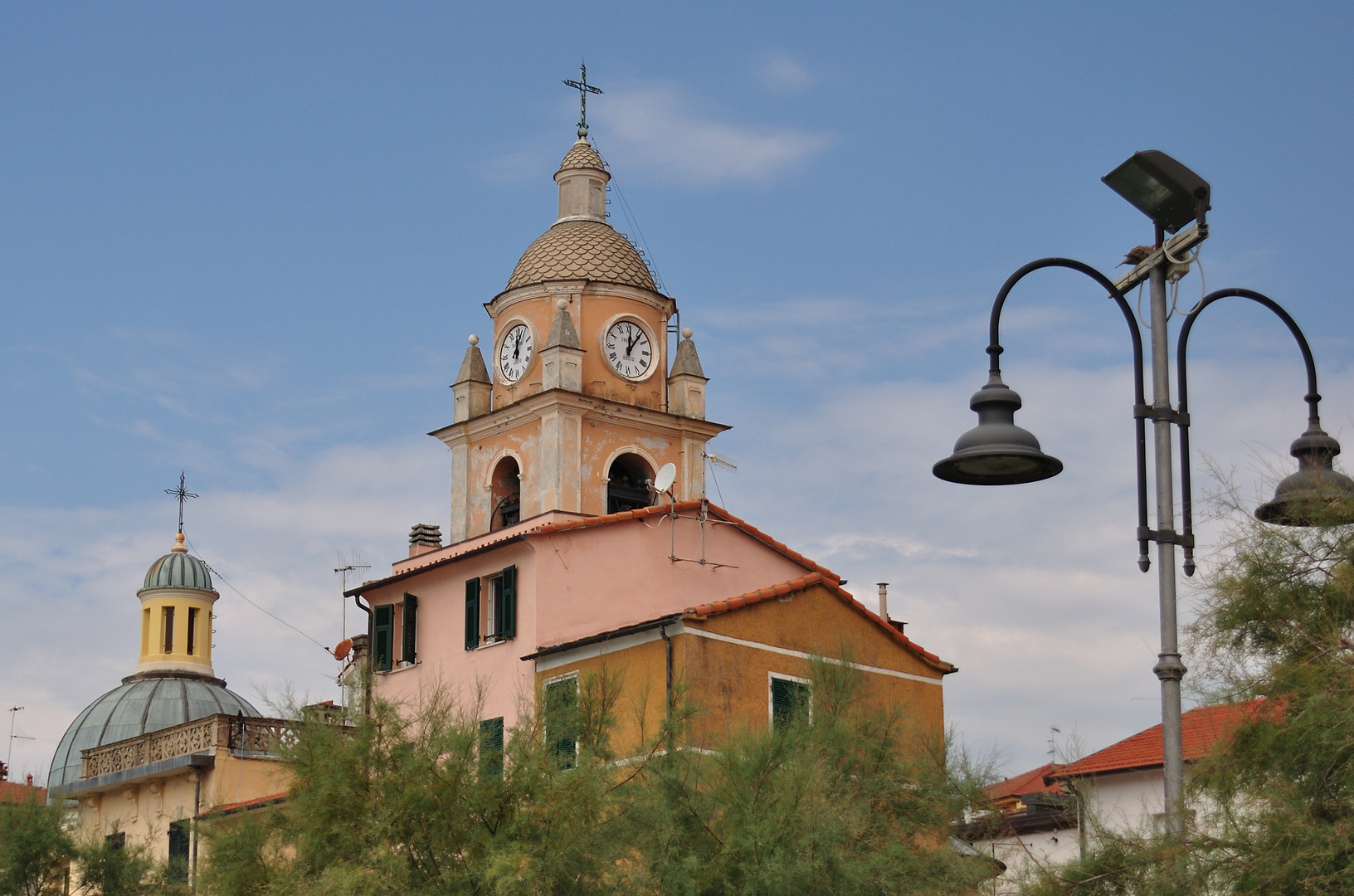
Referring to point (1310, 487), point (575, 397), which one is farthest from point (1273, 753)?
point (575, 397)

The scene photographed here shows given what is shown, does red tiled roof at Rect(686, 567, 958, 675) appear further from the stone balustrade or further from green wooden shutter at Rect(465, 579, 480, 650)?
the stone balustrade

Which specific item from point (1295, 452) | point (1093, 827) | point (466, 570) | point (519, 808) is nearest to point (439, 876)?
point (519, 808)

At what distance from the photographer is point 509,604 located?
33594 mm

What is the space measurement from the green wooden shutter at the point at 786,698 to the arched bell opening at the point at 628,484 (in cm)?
1203

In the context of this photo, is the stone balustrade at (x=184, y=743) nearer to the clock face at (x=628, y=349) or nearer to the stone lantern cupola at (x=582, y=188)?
the clock face at (x=628, y=349)

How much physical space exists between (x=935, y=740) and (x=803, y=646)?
17.9 feet

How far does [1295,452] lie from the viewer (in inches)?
530

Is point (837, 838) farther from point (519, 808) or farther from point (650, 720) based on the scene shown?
point (650, 720)

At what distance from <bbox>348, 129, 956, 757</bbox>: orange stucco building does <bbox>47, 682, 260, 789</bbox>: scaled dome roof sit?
19.3m

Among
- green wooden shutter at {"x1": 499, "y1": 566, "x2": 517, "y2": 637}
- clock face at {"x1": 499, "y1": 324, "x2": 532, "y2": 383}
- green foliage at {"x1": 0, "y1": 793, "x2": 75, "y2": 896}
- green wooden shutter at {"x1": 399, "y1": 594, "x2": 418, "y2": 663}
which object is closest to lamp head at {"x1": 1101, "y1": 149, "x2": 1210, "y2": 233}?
green wooden shutter at {"x1": 499, "y1": 566, "x2": 517, "y2": 637}

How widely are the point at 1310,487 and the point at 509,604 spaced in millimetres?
21837

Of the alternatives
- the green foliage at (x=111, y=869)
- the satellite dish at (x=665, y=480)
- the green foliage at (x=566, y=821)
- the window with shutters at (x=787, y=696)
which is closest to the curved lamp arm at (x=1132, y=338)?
the green foliage at (x=566, y=821)

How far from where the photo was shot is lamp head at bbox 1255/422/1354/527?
13.1m

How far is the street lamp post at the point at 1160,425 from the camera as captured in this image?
1234 centimetres
